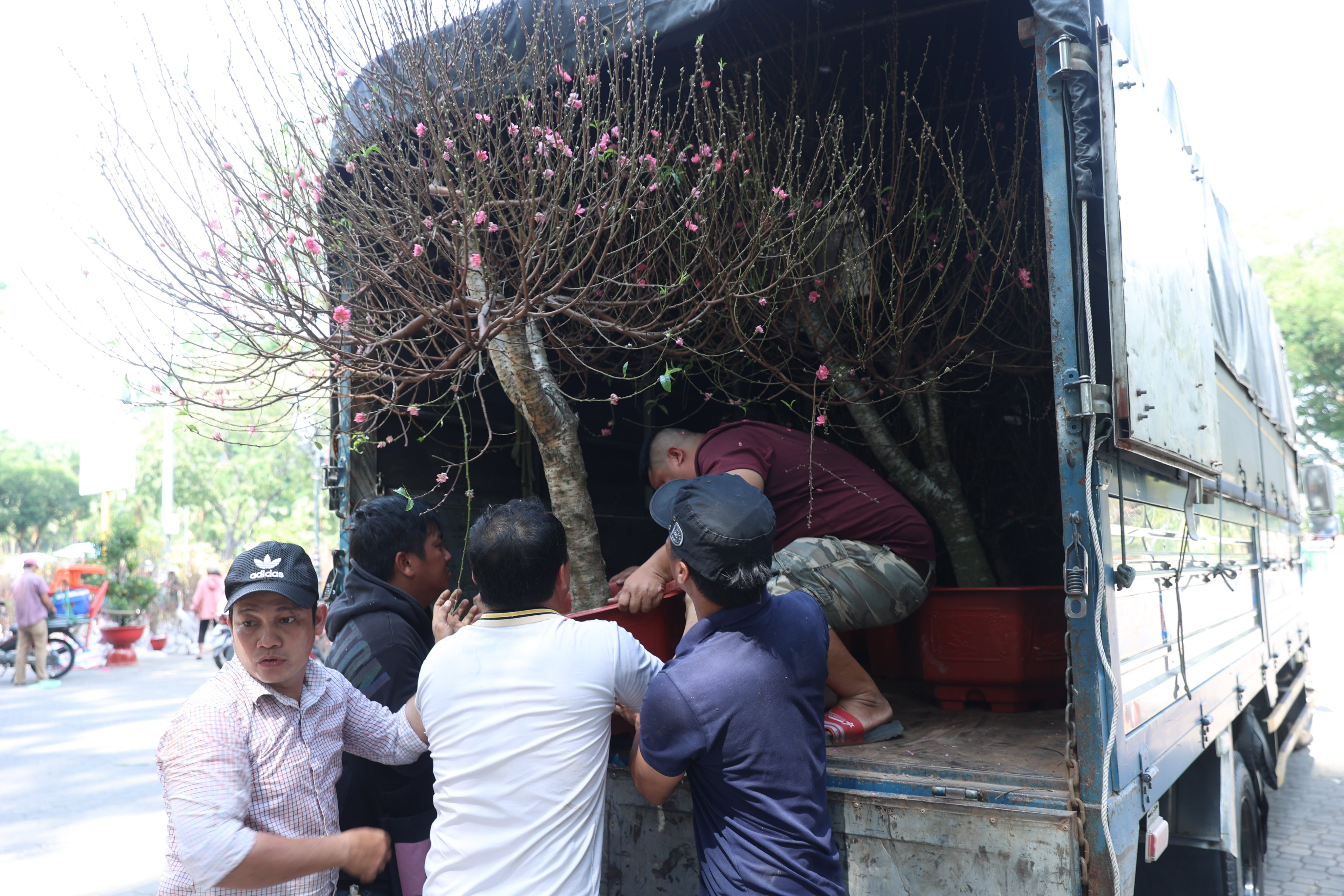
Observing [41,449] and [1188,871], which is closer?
[1188,871]

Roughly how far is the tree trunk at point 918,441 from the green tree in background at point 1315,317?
1930 centimetres

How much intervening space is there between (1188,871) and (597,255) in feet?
10.5

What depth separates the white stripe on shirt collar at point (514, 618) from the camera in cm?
198

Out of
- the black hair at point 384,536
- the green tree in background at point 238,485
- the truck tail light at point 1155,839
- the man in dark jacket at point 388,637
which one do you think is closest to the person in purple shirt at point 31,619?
the man in dark jacket at point 388,637

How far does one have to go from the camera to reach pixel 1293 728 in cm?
634

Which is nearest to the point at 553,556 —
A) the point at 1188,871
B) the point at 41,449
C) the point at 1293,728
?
the point at 1188,871

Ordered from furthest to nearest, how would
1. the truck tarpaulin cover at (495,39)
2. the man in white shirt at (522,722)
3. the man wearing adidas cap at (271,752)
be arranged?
the truck tarpaulin cover at (495,39) → the man in white shirt at (522,722) → the man wearing adidas cap at (271,752)

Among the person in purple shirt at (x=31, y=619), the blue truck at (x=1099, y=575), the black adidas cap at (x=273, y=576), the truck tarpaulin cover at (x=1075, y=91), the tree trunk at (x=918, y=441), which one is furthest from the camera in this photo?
the person in purple shirt at (x=31, y=619)

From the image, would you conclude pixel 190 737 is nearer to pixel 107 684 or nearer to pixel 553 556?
pixel 553 556

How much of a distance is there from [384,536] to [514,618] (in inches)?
32.9

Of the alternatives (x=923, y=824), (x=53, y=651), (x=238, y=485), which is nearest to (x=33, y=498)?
(x=238, y=485)

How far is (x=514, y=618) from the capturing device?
199 centimetres

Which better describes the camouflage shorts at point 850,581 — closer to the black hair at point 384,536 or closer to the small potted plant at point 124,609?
the black hair at point 384,536

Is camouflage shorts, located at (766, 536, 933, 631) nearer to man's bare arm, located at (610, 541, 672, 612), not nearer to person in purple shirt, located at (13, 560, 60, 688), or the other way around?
man's bare arm, located at (610, 541, 672, 612)
